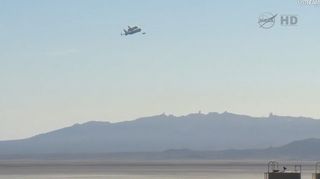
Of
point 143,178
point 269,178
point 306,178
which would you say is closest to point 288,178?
point 269,178

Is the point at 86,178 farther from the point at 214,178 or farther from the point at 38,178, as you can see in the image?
the point at 214,178

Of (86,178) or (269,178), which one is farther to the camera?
(86,178)

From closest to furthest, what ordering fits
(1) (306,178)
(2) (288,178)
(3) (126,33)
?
(2) (288,178)
(3) (126,33)
(1) (306,178)

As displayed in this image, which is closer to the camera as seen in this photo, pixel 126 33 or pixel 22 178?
pixel 126 33

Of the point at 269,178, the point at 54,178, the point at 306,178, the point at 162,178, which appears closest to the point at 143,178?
the point at 162,178

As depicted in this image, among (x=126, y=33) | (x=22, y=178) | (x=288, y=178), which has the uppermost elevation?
(x=126, y=33)

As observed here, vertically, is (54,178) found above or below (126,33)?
below

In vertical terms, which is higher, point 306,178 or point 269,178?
point 306,178

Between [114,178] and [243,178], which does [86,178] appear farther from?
[243,178]

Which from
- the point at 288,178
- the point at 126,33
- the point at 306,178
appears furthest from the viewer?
the point at 306,178
